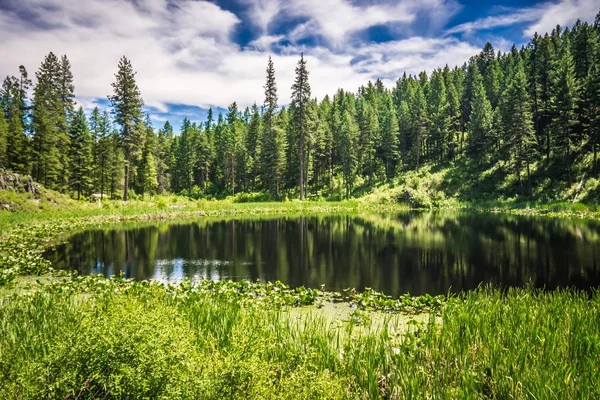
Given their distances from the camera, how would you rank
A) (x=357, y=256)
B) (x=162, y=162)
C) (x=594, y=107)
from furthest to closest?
Result: (x=162, y=162) < (x=594, y=107) < (x=357, y=256)

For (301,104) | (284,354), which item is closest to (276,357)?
(284,354)

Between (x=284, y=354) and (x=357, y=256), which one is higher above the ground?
(x=284, y=354)

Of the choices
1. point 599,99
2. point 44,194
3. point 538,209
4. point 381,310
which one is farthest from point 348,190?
point 381,310

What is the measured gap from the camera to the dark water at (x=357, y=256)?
46.3 feet

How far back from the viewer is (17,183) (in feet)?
118

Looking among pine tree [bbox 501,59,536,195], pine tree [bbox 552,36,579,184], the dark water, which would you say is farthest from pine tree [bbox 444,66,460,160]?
the dark water

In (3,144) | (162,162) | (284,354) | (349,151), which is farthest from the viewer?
(162,162)

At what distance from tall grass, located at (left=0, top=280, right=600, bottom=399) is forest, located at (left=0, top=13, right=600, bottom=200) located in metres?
44.8

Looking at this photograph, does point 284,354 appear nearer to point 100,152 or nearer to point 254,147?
point 100,152

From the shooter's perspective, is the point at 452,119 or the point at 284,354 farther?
the point at 452,119

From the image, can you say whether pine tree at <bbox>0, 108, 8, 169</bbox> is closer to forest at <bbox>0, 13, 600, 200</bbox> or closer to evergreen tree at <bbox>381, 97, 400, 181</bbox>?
forest at <bbox>0, 13, 600, 200</bbox>

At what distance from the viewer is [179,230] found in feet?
96.8

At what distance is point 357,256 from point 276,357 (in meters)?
13.4

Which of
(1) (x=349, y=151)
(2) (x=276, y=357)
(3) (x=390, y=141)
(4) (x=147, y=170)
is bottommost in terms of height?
(2) (x=276, y=357)
